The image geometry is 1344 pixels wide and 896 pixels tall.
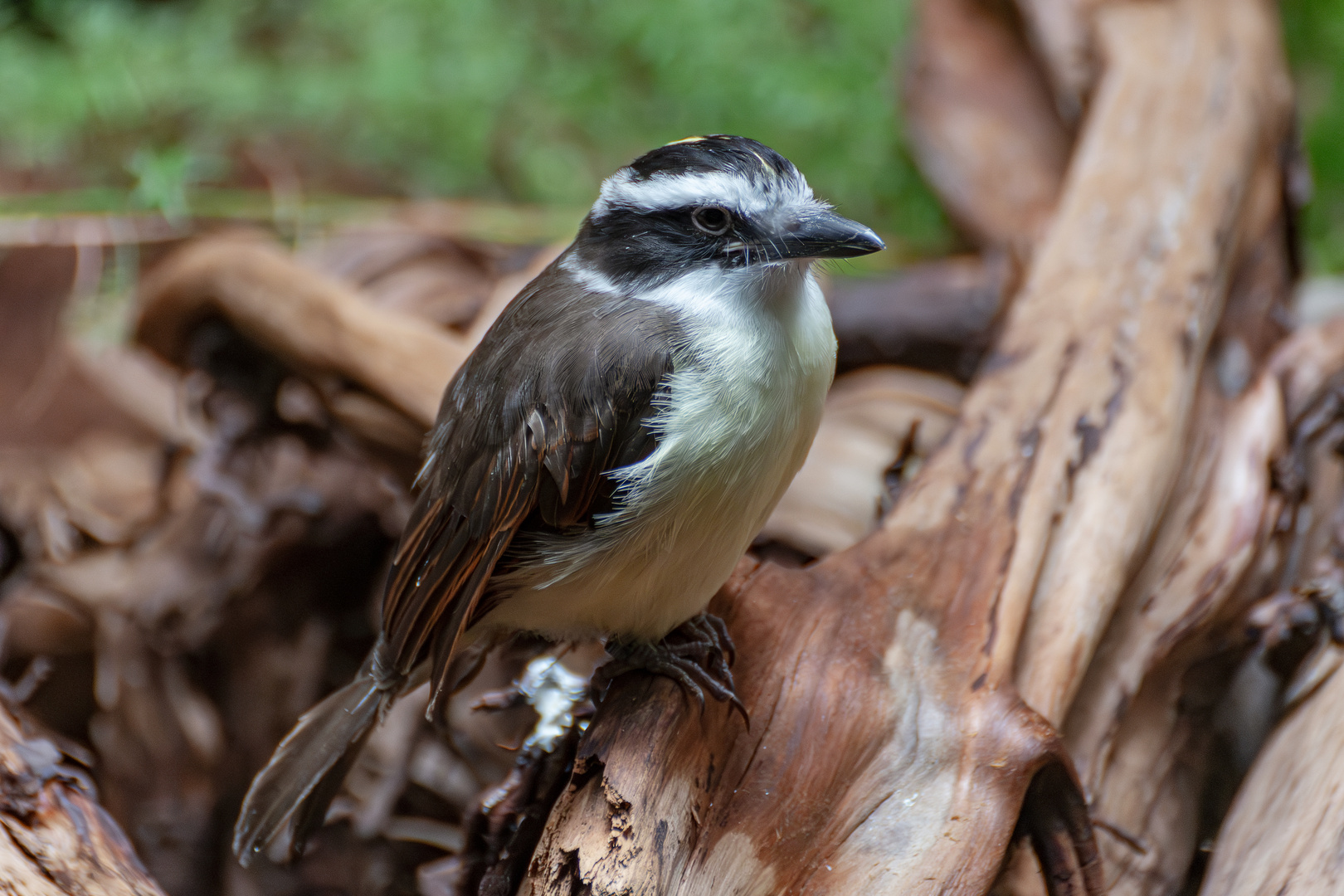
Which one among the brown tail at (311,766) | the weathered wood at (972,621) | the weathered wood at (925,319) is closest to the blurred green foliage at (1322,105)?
the weathered wood at (972,621)

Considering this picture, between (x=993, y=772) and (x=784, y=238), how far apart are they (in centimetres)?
105

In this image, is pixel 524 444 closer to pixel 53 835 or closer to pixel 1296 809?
pixel 53 835

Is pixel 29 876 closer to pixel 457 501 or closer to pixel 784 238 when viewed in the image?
pixel 457 501

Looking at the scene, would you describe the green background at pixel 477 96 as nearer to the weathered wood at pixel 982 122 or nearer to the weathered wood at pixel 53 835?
the weathered wood at pixel 982 122

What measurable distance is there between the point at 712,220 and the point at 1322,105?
14.1 ft

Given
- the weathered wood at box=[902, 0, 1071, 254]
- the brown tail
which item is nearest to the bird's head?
the brown tail

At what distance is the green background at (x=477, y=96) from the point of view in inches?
190

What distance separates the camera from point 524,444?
6.79 feet

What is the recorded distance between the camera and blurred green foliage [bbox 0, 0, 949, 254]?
4.89 m

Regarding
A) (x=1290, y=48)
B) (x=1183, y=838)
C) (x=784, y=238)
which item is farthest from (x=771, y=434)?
(x=1290, y=48)

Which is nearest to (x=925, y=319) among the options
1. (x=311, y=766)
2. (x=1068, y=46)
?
(x=1068, y=46)

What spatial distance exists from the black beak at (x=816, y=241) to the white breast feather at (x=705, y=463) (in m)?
0.04

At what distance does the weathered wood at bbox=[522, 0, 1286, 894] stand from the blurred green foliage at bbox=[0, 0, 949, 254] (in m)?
1.59

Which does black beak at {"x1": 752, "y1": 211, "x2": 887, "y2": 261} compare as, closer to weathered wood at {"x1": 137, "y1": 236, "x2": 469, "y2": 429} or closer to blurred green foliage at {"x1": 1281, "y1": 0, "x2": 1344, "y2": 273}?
weathered wood at {"x1": 137, "y1": 236, "x2": 469, "y2": 429}
